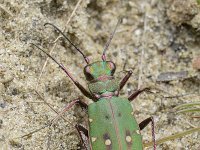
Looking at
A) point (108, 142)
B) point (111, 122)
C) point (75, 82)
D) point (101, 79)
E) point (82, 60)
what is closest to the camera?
point (108, 142)

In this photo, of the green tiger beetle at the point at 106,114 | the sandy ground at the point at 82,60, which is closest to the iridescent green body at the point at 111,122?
the green tiger beetle at the point at 106,114

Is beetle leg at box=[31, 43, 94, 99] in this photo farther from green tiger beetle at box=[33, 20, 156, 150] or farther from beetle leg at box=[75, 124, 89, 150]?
beetle leg at box=[75, 124, 89, 150]

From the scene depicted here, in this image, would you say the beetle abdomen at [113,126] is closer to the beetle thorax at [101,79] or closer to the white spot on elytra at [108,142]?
the white spot on elytra at [108,142]

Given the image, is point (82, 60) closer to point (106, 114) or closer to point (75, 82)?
point (75, 82)

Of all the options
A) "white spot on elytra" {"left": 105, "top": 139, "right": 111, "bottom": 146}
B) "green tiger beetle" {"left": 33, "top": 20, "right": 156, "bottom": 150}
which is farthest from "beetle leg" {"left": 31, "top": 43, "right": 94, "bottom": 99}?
"white spot on elytra" {"left": 105, "top": 139, "right": 111, "bottom": 146}

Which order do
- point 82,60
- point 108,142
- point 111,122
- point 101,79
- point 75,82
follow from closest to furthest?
point 108,142, point 111,122, point 75,82, point 101,79, point 82,60

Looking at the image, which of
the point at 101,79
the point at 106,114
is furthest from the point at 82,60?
the point at 106,114
